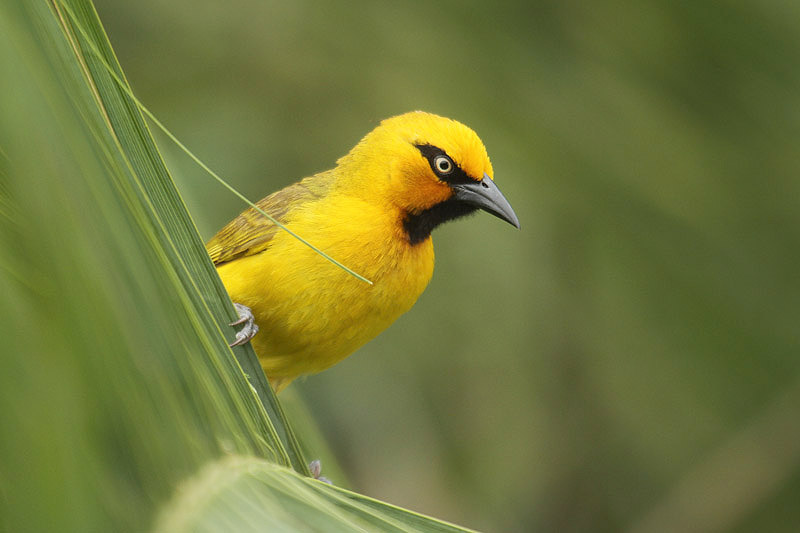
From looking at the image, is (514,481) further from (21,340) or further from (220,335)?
(21,340)

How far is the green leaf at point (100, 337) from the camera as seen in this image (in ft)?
2.70

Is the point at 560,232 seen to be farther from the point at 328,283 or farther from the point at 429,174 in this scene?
the point at 328,283

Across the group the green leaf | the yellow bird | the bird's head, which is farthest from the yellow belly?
the green leaf

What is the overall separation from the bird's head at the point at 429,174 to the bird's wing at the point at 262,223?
18cm

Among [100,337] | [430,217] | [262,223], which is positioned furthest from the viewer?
[430,217]

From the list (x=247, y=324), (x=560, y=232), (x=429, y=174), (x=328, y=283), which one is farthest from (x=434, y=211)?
(x=247, y=324)

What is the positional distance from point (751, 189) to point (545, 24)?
0.76 m

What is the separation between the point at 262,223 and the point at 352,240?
442mm

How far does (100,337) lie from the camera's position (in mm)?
879

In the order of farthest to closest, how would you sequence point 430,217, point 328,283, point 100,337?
point 430,217 < point 328,283 < point 100,337

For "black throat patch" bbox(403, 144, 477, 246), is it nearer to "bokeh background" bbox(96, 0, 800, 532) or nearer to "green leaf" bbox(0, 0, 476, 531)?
"bokeh background" bbox(96, 0, 800, 532)

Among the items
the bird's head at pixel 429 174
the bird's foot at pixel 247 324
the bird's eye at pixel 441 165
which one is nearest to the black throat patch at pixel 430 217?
the bird's head at pixel 429 174

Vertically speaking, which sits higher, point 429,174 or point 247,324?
point 429,174

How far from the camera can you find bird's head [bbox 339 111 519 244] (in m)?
3.49
